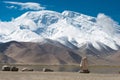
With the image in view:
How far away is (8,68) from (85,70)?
11.7 meters

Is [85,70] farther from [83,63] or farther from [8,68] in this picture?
[8,68]

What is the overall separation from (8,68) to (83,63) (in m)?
11.3

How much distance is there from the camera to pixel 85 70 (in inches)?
1994

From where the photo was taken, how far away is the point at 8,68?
5366 cm

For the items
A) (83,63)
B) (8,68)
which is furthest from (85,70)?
(8,68)

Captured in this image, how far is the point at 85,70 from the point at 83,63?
123 inches
